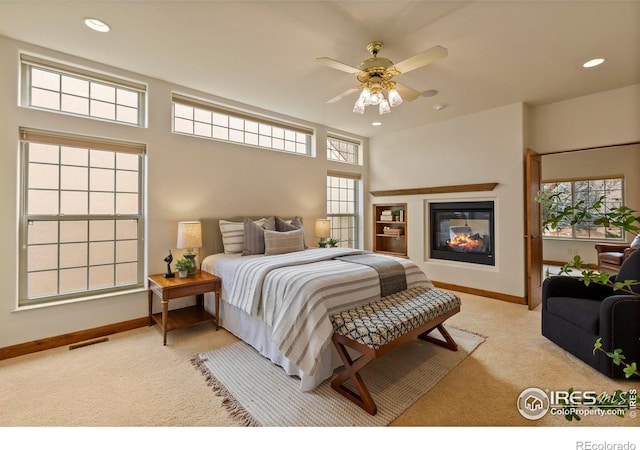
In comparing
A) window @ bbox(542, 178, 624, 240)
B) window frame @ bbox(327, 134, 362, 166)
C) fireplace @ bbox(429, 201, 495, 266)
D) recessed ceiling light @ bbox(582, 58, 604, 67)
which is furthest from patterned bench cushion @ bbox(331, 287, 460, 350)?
window @ bbox(542, 178, 624, 240)

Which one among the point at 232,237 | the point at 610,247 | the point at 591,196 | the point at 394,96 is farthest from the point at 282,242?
the point at 591,196

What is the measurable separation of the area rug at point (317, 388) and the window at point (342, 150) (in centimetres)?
362

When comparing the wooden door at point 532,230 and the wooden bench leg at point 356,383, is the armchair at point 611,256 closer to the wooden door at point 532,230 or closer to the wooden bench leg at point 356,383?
the wooden door at point 532,230

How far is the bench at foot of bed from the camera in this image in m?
1.85

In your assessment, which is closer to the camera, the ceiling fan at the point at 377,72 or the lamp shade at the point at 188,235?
the ceiling fan at the point at 377,72

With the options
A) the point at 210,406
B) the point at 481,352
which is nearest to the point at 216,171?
the point at 210,406

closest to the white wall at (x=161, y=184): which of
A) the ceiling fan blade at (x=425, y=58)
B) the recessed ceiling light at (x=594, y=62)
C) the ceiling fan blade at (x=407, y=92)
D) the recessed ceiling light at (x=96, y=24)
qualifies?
the recessed ceiling light at (x=96, y=24)

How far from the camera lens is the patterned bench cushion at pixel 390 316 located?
1.88 metres

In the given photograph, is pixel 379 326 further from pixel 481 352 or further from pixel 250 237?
pixel 250 237

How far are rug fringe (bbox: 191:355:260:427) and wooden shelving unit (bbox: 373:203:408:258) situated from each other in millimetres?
3951

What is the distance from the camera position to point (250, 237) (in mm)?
3484

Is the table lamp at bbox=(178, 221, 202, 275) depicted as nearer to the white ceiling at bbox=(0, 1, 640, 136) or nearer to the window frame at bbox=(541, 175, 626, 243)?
the white ceiling at bbox=(0, 1, 640, 136)
